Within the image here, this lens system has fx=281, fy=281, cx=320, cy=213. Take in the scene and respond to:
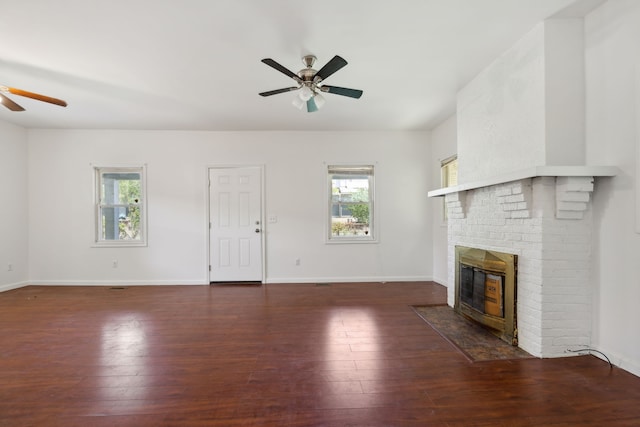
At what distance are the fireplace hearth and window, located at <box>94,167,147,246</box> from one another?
198 inches

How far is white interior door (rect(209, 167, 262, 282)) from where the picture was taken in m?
4.89

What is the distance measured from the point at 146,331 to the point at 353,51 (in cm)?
340

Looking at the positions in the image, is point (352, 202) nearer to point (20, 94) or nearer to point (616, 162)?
point (616, 162)

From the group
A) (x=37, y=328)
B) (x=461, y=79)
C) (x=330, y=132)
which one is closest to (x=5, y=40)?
(x=37, y=328)

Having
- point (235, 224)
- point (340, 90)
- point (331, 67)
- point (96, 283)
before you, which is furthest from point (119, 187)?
point (331, 67)

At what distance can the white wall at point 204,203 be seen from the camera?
4.79 metres

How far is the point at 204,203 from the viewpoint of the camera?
489cm

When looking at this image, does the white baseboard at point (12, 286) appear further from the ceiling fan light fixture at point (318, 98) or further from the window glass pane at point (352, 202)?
the ceiling fan light fixture at point (318, 98)

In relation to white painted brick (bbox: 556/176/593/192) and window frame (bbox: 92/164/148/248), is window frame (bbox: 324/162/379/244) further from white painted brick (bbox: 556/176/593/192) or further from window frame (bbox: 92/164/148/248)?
window frame (bbox: 92/164/148/248)

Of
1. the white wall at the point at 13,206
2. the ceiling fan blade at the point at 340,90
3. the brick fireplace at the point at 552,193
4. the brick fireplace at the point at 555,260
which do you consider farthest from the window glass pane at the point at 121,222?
the brick fireplace at the point at 555,260

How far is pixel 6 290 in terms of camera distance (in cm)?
444

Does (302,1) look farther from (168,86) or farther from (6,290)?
(6,290)

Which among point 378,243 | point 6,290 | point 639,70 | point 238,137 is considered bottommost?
point 6,290

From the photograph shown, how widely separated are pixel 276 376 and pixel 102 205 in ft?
15.4
